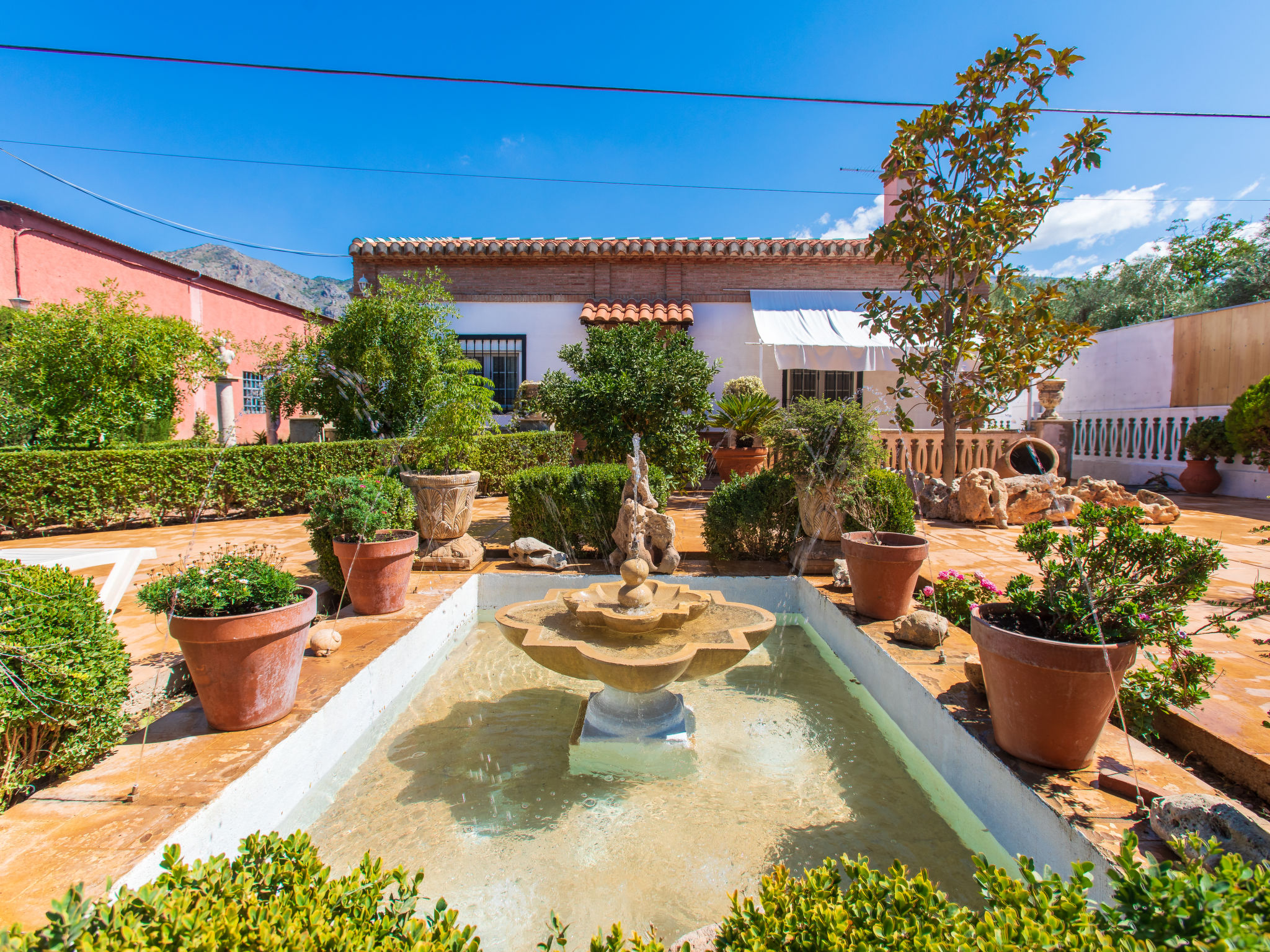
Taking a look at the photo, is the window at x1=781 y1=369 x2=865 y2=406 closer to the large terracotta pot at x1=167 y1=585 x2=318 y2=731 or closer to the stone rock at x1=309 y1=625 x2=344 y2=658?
the stone rock at x1=309 y1=625 x2=344 y2=658

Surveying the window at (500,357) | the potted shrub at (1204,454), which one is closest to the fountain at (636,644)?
the window at (500,357)

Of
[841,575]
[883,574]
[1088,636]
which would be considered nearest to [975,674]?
[1088,636]

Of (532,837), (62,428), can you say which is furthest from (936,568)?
(62,428)

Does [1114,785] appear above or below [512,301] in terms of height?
below

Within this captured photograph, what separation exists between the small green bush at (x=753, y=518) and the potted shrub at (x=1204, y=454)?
9.87 m

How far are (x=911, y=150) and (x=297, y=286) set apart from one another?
262 feet

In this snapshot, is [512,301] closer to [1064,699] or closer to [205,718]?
[205,718]

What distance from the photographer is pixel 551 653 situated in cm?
328

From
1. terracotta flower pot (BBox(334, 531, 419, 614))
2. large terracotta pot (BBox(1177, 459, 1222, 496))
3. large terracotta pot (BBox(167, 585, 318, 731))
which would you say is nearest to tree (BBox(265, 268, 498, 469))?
terracotta flower pot (BBox(334, 531, 419, 614))

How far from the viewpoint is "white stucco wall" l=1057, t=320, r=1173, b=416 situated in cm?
1344

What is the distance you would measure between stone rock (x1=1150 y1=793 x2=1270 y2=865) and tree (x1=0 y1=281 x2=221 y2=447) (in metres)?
12.7

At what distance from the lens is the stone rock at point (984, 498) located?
8445 millimetres

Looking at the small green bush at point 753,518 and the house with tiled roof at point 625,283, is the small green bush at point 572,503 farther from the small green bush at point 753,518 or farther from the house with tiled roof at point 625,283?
the house with tiled roof at point 625,283

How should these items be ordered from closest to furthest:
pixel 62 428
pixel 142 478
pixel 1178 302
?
pixel 142 478 → pixel 62 428 → pixel 1178 302
